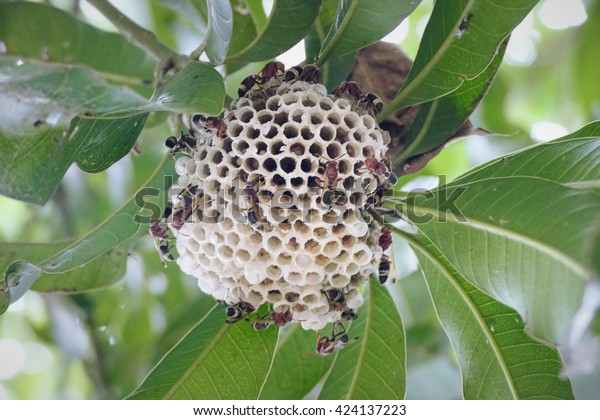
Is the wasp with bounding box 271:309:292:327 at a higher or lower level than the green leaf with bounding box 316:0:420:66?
lower

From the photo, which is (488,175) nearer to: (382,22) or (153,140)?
(382,22)

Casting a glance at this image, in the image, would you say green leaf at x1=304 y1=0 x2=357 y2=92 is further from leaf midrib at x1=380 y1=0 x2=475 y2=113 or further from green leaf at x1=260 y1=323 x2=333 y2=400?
green leaf at x1=260 y1=323 x2=333 y2=400

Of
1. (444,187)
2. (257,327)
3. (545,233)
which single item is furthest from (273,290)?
(545,233)

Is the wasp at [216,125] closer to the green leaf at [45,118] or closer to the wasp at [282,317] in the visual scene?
the green leaf at [45,118]

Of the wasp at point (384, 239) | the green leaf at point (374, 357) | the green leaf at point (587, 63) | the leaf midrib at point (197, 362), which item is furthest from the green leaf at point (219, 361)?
the green leaf at point (587, 63)

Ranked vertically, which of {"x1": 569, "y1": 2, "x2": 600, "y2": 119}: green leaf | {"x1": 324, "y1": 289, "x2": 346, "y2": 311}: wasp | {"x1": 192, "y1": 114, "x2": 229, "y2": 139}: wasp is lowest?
{"x1": 324, "y1": 289, "x2": 346, "y2": 311}: wasp

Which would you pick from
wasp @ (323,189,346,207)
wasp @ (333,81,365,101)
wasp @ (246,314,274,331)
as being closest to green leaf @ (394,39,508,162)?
wasp @ (333,81,365,101)

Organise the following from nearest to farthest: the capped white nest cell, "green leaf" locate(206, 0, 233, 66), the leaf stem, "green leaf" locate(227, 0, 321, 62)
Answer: "green leaf" locate(206, 0, 233, 66)
the capped white nest cell
"green leaf" locate(227, 0, 321, 62)
the leaf stem

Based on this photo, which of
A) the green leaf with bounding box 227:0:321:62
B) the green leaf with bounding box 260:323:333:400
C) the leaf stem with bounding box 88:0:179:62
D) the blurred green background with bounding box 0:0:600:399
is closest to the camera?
the green leaf with bounding box 227:0:321:62
